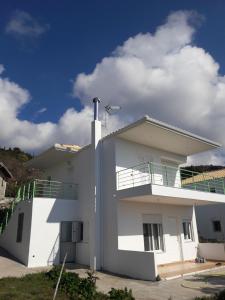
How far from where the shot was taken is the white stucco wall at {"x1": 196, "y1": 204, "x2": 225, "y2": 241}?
26.5 m

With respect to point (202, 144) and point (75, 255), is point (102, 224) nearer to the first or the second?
point (75, 255)

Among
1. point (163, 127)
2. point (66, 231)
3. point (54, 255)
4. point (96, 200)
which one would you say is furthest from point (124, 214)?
point (163, 127)

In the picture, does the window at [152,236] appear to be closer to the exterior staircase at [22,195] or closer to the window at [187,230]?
the window at [187,230]

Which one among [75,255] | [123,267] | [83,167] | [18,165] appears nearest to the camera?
[123,267]

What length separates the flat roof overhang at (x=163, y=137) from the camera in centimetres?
1338

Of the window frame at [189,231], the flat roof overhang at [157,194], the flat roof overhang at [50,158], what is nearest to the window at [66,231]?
the flat roof overhang at [157,194]

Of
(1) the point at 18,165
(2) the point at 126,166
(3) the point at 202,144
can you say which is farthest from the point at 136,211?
→ (1) the point at 18,165

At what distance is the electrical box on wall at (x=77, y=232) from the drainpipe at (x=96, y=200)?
1.28m

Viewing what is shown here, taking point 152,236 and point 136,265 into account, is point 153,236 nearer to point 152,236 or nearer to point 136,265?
point 152,236

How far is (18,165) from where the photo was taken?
44.5 m

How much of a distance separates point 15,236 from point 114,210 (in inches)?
253

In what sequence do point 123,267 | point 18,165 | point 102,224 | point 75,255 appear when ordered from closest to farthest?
point 123,267, point 102,224, point 75,255, point 18,165

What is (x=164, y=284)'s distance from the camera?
10.1 meters

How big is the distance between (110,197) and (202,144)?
22.1 ft
